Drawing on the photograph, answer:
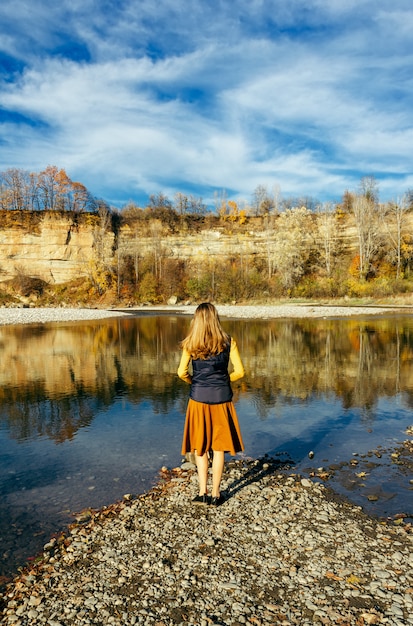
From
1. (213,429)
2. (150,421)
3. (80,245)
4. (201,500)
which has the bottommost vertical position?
(150,421)

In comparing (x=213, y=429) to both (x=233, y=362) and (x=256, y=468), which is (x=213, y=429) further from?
(x=256, y=468)

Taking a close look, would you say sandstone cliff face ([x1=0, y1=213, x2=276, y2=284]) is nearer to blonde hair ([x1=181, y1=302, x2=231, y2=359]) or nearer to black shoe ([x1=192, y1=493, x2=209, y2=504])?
blonde hair ([x1=181, y1=302, x2=231, y2=359])

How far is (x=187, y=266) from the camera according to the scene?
73750 mm

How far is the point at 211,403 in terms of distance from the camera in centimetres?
583

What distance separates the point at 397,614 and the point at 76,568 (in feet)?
10.2

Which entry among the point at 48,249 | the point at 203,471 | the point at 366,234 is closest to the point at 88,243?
the point at 48,249

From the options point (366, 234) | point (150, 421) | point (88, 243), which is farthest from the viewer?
point (88, 243)

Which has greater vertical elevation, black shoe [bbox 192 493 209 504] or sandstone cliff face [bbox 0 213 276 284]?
sandstone cliff face [bbox 0 213 276 284]

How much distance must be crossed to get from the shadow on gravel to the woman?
0.61 meters

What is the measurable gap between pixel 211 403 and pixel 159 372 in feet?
35.8

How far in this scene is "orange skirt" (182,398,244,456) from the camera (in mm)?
5809

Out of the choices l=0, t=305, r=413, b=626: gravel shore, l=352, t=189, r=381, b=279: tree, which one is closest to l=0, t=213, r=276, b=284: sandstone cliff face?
l=352, t=189, r=381, b=279: tree

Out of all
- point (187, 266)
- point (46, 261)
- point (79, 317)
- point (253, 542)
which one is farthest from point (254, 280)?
point (253, 542)

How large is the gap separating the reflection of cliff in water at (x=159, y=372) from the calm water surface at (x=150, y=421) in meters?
0.06
